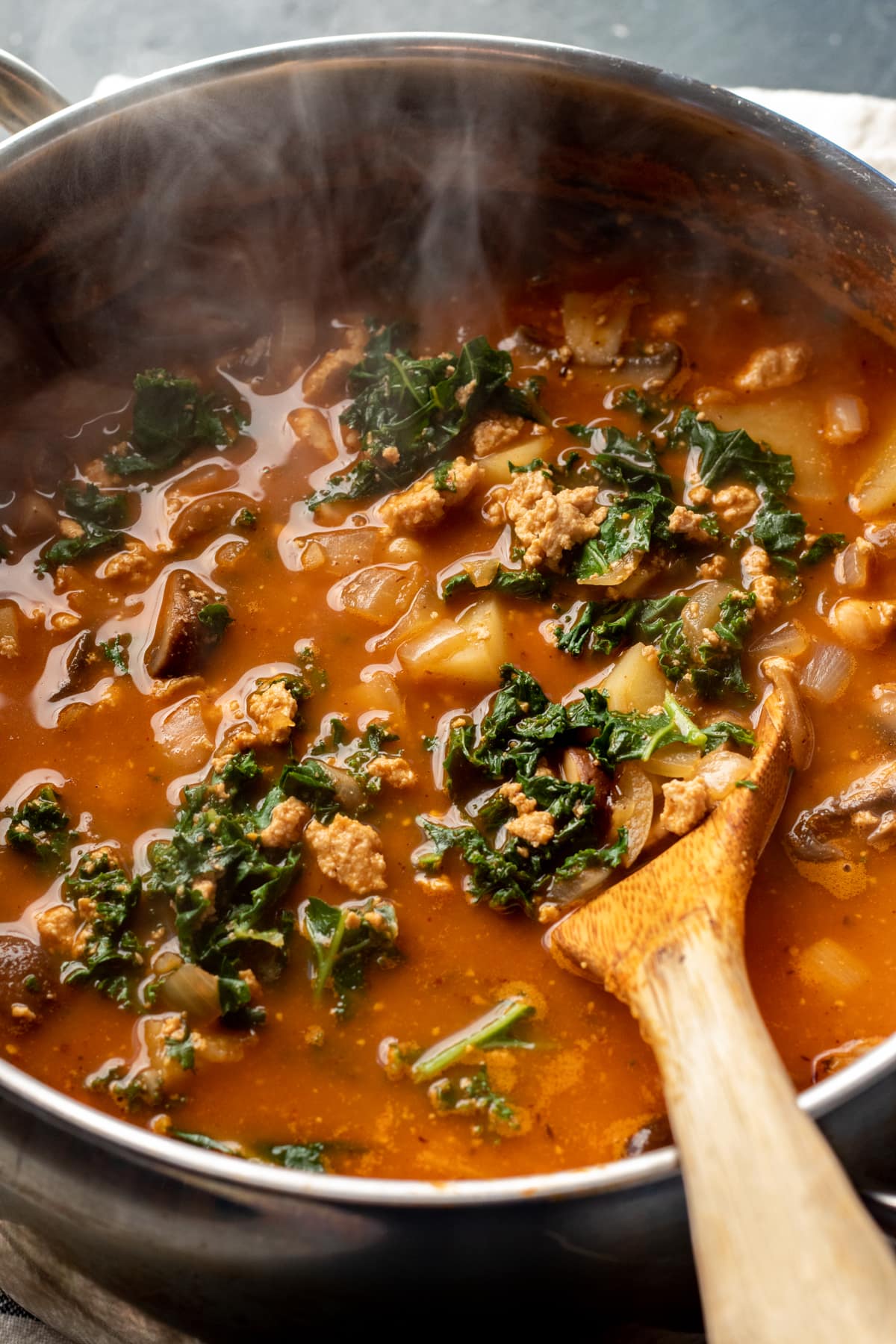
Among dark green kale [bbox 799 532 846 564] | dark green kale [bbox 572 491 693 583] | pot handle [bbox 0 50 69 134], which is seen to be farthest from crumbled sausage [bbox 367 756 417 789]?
pot handle [bbox 0 50 69 134]

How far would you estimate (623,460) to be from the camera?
3977 millimetres

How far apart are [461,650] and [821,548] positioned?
122 cm

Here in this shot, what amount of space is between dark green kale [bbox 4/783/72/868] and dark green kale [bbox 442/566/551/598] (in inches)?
52.8

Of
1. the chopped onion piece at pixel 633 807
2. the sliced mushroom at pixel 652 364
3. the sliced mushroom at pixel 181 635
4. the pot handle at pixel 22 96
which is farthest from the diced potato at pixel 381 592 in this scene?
the pot handle at pixel 22 96

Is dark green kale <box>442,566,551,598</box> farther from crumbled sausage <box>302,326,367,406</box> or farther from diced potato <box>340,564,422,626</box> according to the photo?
crumbled sausage <box>302,326,367,406</box>

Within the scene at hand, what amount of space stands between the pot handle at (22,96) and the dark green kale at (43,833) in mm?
2151

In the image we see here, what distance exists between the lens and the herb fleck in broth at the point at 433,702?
10.1 ft

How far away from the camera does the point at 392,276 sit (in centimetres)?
443

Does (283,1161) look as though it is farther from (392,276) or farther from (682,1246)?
(392,276)

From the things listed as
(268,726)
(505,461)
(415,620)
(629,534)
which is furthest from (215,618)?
(629,534)

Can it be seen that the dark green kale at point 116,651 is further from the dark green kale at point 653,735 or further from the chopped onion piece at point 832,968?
the chopped onion piece at point 832,968

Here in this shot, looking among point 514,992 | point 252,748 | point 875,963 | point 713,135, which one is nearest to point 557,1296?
point 514,992

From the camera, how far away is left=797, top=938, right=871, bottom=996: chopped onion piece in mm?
3154

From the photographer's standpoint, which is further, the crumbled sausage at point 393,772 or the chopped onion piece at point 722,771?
the crumbled sausage at point 393,772
